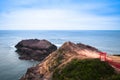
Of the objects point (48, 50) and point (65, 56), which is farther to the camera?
point (48, 50)

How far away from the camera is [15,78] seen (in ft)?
135

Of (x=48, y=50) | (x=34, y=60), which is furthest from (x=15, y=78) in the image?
(x=48, y=50)

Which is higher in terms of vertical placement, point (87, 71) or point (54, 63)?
point (87, 71)

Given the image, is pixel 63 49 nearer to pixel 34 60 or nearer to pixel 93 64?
pixel 93 64

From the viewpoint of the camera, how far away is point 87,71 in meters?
20.2

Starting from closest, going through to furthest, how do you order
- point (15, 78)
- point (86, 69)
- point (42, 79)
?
point (86, 69) < point (42, 79) < point (15, 78)

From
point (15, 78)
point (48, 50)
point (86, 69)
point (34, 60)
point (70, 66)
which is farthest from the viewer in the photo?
Answer: point (48, 50)

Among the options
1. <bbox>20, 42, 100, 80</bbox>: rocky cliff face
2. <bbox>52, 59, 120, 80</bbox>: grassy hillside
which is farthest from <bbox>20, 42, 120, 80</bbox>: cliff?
<bbox>52, 59, 120, 80</bbox>: grassy hillside

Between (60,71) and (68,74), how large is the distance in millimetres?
1859

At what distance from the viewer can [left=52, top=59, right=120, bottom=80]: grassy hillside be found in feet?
63.6

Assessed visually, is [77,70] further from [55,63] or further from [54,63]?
[54,63]

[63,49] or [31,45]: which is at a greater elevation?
[63,49]

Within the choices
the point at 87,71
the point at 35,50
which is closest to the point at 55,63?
the point at 87,71

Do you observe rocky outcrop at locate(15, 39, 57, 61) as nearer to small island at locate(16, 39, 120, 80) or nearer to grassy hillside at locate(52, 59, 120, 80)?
small island at locate(16, 39, 120, 80)
